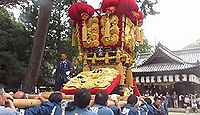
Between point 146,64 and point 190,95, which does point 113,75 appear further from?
point 146,64

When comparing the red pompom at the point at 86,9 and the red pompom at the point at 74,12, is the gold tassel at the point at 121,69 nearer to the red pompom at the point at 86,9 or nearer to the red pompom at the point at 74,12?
the red pompom at the point at 86,9

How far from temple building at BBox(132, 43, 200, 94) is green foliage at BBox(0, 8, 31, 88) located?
14423 mm

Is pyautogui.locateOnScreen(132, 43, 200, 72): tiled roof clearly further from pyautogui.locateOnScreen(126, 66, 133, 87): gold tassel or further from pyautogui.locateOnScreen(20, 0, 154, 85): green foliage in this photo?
pyautogui.locateOnScreen(126, 66, 133, 87): gold tassel

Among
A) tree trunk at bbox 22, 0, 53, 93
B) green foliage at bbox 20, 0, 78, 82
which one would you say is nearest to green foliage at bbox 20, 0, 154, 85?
green foliage at bbox 20, 0, 78, 82

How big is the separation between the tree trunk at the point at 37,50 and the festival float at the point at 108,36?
111 cm

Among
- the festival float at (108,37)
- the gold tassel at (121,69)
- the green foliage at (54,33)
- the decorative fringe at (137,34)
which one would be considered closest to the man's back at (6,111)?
the festival float at (108,37)

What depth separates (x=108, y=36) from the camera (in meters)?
8.22

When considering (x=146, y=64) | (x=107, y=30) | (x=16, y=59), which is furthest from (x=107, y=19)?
(x=146, y=64)

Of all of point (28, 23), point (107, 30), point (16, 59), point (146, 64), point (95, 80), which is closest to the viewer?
point (95, 80)

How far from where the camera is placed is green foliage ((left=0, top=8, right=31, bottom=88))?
14.0 meters

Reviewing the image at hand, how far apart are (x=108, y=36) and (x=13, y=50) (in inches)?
339

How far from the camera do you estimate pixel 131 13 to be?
856cm

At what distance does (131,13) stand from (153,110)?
338 cm

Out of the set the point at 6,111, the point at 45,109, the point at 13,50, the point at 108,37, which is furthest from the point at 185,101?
the point at 6,111
